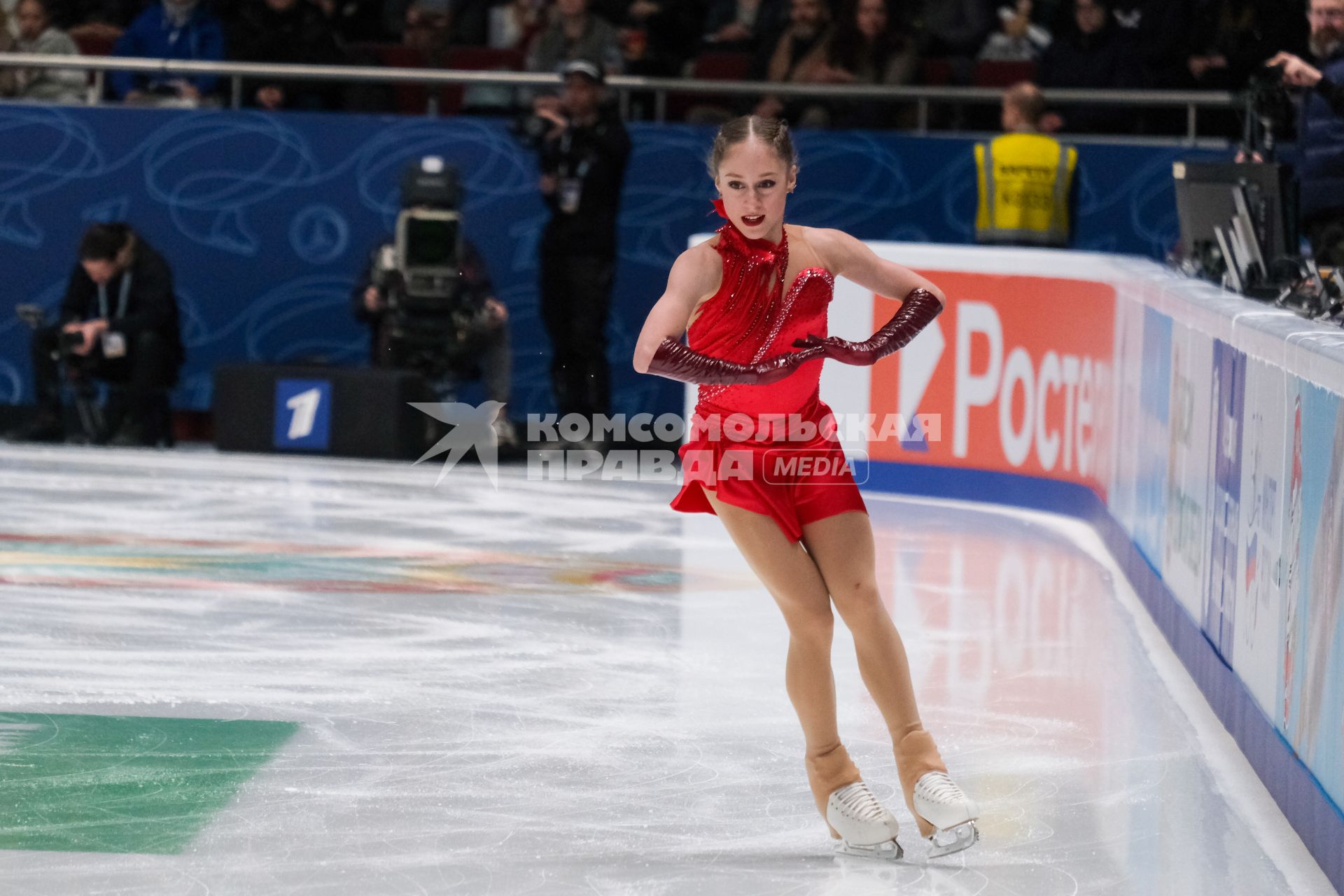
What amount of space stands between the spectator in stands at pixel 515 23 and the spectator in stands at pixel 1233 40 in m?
3.90

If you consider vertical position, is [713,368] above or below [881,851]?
above

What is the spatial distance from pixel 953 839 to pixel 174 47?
8869 millimetres

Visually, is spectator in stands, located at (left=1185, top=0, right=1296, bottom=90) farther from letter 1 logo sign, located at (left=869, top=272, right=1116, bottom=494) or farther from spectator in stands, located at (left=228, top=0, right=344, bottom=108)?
spectator in stands, located at (left=228, top=0, right=344, bottom=108)

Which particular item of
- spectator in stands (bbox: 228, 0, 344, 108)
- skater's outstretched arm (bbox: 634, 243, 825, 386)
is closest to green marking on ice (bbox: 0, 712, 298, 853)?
skater's outstretched arm (bbox: 634, 243, 825, 386)

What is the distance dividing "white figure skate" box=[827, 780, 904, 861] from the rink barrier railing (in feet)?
22.8

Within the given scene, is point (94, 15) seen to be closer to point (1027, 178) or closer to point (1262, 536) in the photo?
point (1027, 178)

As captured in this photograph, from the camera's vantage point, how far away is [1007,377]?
337 inches

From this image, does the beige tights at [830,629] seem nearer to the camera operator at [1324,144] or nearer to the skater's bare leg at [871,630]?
the skater's bare leg at [871,630]

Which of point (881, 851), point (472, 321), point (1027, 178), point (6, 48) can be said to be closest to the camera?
point (881, 851)

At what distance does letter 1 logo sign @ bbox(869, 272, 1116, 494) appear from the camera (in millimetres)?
8172

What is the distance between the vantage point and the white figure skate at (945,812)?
3742 millimetres

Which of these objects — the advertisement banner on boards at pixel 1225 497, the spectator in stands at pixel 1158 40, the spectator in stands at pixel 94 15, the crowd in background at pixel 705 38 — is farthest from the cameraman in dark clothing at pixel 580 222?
the advertisement banner on boards at pixel 1225 497

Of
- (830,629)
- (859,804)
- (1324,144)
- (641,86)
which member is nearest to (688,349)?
(830,629)

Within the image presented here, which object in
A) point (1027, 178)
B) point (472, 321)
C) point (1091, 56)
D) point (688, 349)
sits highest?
point (1091, 56)
